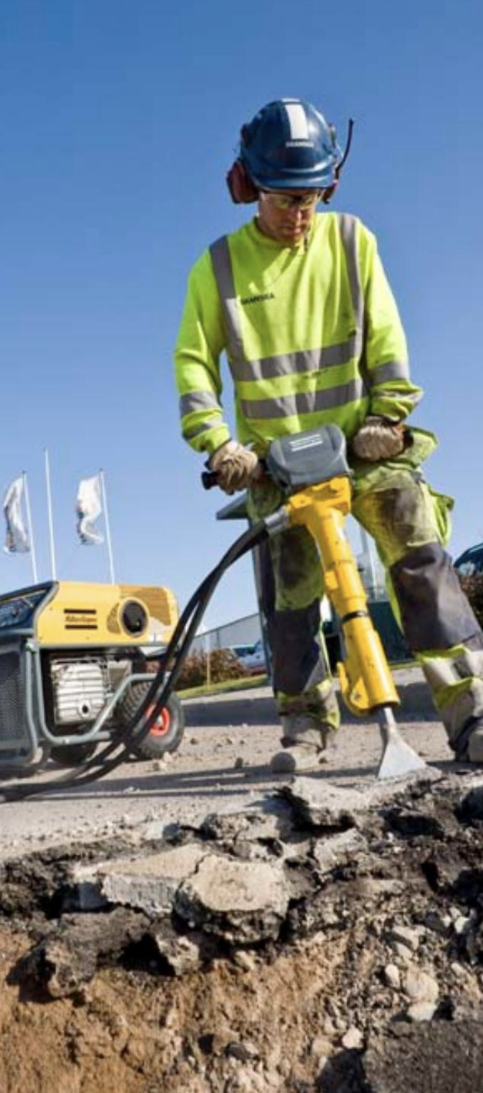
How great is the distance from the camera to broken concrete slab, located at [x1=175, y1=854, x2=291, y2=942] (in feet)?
8.25

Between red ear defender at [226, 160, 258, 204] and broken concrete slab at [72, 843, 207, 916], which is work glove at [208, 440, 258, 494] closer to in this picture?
red ear defender at [226, 160, 258, 204]

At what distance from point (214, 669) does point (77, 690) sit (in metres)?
16.4

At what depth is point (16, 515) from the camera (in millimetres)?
25312

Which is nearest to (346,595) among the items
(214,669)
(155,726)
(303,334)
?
(303,334)

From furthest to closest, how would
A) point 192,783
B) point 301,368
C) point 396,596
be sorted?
point 192,783
point 301,368
point 396,596

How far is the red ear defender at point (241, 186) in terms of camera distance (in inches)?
168

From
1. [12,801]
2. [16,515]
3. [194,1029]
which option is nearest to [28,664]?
[12,801]

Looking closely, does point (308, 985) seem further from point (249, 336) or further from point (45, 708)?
point (45, 708)

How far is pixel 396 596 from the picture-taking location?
13.1 feet

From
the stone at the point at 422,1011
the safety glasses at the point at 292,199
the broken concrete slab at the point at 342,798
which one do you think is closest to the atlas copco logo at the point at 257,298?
the safety glasses at the point at 292,199

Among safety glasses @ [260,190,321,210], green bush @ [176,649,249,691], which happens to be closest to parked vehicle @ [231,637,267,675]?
green bush @ [176,649,249,691]

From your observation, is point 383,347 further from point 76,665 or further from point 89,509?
point 89,509

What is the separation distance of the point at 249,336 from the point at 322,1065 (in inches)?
107

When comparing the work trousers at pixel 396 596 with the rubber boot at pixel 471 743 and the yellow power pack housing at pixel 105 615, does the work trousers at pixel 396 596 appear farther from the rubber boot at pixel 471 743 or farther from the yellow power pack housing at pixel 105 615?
the yellow power pack housing at pixel 105 615
